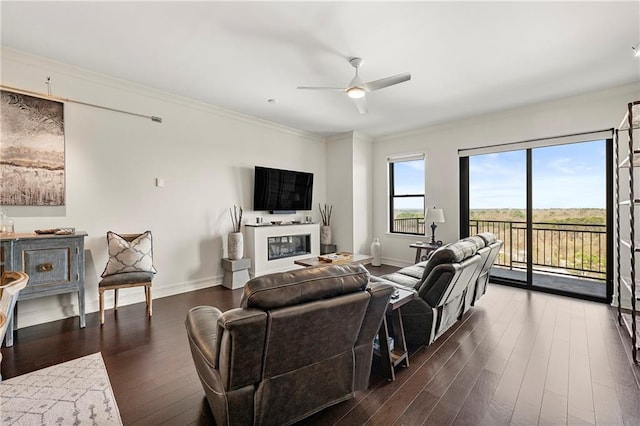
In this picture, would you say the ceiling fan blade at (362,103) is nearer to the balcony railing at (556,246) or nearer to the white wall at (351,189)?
the white wall at (351,189)

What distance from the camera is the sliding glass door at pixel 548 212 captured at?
13.0 ft

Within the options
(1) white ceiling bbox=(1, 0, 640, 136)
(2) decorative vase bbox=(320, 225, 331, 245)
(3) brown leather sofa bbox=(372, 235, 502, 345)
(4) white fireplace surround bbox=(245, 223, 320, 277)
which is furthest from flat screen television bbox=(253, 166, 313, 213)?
(3) brown leather sofa bbox=(372, 235, 502, 345)

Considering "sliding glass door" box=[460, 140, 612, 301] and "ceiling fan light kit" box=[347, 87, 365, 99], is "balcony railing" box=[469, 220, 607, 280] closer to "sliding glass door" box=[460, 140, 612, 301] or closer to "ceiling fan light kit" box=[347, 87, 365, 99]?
"sliding glass door" box=[460, 140, 612, 301]

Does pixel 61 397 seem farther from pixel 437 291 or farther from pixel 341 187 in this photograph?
pixel 341 187

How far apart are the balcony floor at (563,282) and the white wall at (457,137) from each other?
3.58 feet

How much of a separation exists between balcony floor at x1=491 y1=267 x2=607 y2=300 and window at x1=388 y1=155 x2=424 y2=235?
5.27 ft

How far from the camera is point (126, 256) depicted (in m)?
3.14

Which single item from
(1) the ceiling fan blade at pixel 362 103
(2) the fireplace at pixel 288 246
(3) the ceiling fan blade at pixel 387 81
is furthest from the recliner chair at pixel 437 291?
(2) the fireplace at pixel 288 246

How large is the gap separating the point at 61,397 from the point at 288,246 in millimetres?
3691

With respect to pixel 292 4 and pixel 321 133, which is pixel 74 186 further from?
pixel 321 133

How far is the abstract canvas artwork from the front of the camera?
9.15 feet

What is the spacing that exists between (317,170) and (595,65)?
4.34m

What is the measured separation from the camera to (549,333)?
2754 mm

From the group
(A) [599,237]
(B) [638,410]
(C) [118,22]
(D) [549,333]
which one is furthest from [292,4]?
(A) [599,237]
